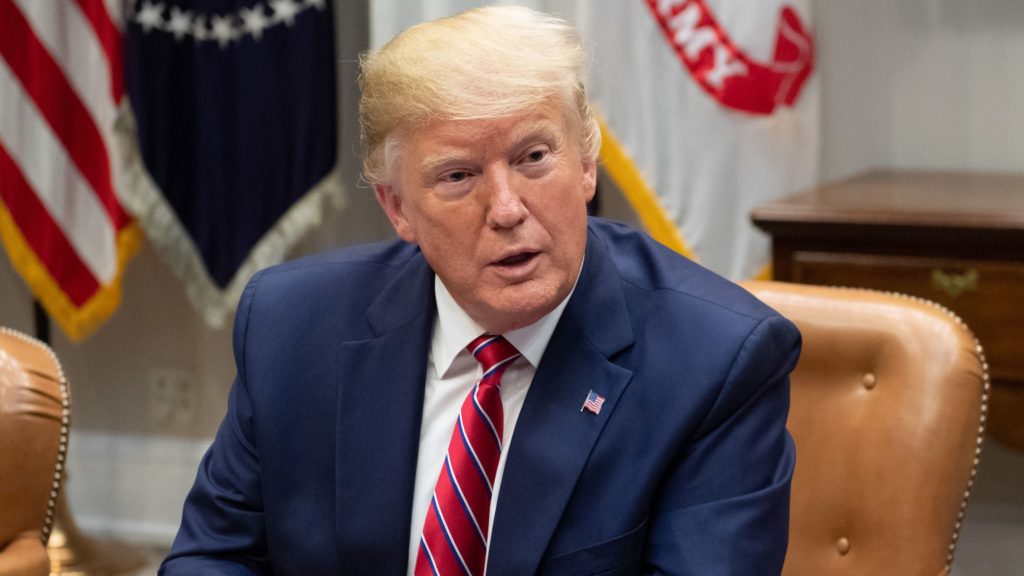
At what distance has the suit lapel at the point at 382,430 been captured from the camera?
5.28 feet

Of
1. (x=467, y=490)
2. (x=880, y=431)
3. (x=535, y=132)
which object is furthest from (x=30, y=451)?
(x=880, y=431)

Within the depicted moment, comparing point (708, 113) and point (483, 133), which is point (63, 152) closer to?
point (708, 113)

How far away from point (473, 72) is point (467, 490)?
49 centimetres

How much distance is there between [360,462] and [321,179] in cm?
196

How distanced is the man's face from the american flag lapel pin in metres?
0.12

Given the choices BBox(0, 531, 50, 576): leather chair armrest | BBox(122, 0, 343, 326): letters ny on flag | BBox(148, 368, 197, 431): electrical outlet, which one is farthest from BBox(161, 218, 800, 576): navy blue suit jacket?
BBox(148, 368, 197, 431): electrical outlet

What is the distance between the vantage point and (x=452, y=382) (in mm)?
1684

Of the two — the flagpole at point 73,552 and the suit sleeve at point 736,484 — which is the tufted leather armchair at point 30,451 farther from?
the flagpole at point 73,552

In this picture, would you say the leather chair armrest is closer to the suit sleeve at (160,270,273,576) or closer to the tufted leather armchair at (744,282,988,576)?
the suit sleeve at (160,270,273,576)

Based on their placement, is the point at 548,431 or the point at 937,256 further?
the point at 937,256

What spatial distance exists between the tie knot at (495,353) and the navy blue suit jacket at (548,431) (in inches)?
1.9

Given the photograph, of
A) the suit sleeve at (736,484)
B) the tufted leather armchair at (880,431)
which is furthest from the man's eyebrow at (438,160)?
the tufted leather armchair at (880,431)

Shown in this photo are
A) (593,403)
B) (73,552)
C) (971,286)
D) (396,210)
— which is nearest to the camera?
(593,403)

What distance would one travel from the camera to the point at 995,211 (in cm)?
271
